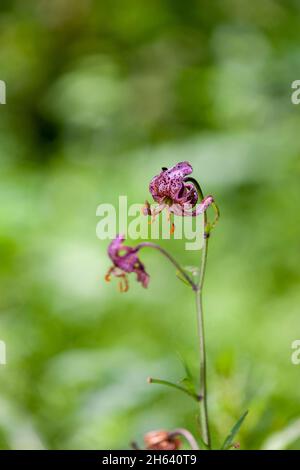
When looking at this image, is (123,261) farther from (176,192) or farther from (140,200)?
(140,200)

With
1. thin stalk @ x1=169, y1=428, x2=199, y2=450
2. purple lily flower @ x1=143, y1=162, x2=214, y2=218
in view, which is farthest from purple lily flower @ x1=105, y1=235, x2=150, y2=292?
thin stalk @ x1=169, y1=428, x2=199, y2=450

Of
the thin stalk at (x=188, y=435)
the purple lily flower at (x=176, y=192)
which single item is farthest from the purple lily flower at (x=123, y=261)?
the thin stalk at (x=188, y=435)

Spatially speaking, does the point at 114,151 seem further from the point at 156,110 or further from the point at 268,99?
the point at 268,99

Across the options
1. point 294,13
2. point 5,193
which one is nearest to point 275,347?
point 5,193

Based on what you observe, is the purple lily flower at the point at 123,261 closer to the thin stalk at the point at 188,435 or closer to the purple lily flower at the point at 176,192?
the purple lily flower at the point at 176,192

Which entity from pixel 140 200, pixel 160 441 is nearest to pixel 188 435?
pixel 160 441
